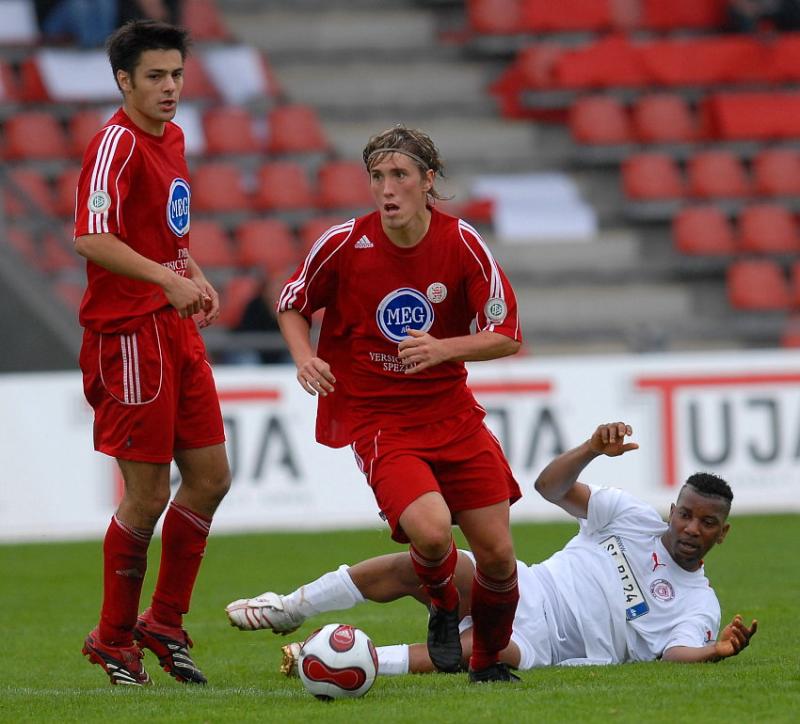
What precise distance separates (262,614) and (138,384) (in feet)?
3.49

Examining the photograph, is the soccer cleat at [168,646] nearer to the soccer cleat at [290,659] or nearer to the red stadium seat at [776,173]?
the soccer cleat at [290,659]

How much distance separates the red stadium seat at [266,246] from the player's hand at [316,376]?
9.29m

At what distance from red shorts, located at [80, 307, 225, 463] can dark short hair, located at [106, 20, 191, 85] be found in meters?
0.90

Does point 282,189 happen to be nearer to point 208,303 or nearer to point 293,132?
point 293,132

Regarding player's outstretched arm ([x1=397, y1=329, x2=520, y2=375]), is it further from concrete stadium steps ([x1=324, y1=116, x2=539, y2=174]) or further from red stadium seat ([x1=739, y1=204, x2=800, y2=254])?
concrete stadium steps ([x1=324, y1=116, x2=539, y2=174])

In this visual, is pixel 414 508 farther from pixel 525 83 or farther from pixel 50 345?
pixel 525 83

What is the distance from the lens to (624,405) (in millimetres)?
12281

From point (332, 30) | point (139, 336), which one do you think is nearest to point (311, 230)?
point (332, 30)

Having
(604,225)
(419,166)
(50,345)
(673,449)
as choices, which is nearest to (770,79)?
(604,225)

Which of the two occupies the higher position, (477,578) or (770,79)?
(770,79)

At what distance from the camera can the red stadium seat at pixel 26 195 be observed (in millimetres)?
12523

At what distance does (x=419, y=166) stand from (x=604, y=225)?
11617 mm

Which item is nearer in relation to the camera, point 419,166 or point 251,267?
point 419,166

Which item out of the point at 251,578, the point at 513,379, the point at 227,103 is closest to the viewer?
the point at 251,578
